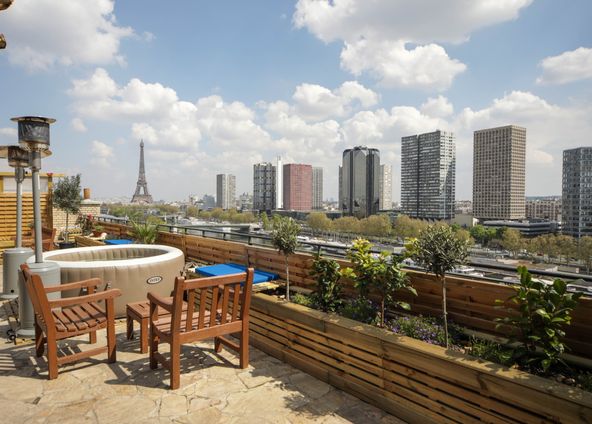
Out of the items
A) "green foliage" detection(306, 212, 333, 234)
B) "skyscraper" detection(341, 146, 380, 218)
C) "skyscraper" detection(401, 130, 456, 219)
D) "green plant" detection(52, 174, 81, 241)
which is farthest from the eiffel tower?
"green plant" detection(52, 174, 81, 241)

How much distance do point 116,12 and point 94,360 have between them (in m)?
7.77

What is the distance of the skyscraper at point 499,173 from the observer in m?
136

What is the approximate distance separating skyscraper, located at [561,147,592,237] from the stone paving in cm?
12820

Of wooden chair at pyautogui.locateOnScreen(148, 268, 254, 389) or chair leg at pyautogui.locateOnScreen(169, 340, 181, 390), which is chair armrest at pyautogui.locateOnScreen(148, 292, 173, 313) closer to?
wooden chair at pyautogui.locateOnScreen(148, 268, 254, 389)

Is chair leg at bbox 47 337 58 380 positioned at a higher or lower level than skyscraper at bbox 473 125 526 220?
lower

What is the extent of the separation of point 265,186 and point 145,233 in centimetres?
15049

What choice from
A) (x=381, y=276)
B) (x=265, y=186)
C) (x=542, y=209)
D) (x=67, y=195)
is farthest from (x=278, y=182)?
(x=381, y=276)

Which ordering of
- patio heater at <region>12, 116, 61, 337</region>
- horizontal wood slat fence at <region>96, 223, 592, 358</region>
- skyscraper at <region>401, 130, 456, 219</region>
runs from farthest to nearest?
skyscraper at <region>401, 130, 456, 219</region>
patio heater at <region>12, 116, 61, 337</region>
horizontal wood slat fence at <region>96, 223, 592, 358</region>

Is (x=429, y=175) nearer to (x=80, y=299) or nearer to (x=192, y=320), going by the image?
(x=192, y=320)

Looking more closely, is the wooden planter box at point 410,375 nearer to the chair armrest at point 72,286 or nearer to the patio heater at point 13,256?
the chair armrest at point 72,286

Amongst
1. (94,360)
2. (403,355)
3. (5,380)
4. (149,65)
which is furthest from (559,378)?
(149,65)

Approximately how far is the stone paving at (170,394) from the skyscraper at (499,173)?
6041 inches

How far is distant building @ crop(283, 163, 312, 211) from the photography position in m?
173

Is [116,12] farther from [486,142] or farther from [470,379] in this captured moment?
[486,142]
